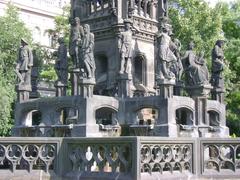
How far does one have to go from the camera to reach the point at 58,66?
16.8 metres

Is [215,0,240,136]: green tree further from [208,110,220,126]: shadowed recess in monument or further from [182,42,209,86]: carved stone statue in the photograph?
[182,42,209,86]: carved stone statue

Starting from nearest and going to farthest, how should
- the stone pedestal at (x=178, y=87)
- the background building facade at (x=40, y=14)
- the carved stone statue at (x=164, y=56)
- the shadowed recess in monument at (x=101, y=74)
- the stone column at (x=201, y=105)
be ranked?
the carved stone statue at (x=164, y=56) → the stone column at (x=201, y=105) → the shadowed recess in monument at (x=101, y=74) → the stone pedestal at (x=178, y=87) → the background building facade at (x=40, y=14)

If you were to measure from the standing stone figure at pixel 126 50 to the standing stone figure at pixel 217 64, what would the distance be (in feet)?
11.9

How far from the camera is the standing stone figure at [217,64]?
17.2 metres

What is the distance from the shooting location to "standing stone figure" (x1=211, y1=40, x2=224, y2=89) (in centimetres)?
1719

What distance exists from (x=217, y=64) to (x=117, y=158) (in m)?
8.56

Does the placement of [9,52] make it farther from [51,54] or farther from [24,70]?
[24,70]

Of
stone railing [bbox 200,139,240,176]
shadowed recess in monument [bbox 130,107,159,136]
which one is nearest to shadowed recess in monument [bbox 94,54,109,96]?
shadowed recess in monument [bbox 130,107,159,136]

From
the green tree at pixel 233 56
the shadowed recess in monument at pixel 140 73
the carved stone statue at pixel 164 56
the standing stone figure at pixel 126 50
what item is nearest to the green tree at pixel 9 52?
the shadowed recess in monument at pixel 140 73

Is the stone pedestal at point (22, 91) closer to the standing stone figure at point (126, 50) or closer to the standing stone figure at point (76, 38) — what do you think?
the standing stone figure at point (76, 38)

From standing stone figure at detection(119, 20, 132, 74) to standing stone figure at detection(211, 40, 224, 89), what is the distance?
362 cm

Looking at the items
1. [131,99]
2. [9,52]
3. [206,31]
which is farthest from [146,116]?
[206,31]

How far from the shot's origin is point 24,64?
652 inches

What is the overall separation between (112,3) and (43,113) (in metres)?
4.41
